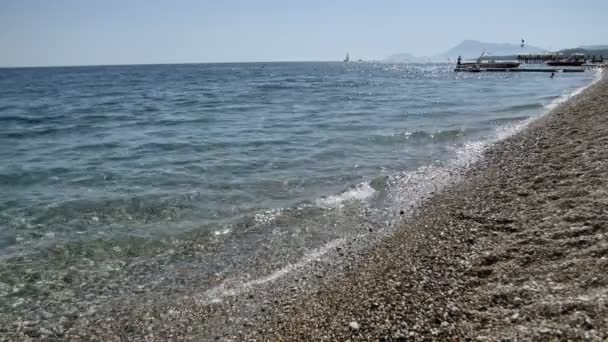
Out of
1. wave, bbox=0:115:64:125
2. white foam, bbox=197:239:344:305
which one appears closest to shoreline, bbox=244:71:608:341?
white foam, bbox=197:239:344:305

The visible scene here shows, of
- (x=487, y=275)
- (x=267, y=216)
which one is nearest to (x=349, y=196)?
(x=267, y=216)

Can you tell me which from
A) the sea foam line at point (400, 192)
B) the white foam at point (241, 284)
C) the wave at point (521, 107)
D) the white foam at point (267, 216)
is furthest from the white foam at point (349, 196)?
the wave at point (521, 107)

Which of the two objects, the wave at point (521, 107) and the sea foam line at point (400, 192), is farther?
the wave at point (521, 107)

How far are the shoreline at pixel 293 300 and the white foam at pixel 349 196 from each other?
9.09ft

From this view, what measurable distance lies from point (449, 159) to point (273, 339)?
11.4m

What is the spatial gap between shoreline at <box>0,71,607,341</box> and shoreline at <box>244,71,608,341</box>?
28mm

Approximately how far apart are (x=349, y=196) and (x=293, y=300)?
5399 millimetres

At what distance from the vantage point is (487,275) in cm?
539

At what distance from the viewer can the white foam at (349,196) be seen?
34.8 ft

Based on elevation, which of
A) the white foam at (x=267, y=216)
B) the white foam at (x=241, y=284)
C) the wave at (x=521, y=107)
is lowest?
the white foam at (x=241, y=284)

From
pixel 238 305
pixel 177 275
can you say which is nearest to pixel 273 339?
pixel 238 305

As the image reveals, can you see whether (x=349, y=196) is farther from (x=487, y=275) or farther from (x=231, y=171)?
(x=487, y=275)

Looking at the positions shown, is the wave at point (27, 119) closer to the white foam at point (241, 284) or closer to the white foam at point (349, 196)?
the white foam at point (349, 196)

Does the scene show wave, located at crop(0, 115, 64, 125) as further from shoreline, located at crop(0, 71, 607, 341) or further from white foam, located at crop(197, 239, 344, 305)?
white foam, located at crop(197, 239, 344, 305)
